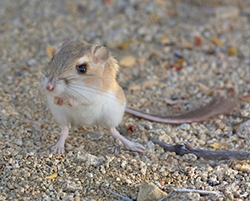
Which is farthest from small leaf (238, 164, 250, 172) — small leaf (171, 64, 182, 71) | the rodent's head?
small leaf (171, 64, 182, 71)

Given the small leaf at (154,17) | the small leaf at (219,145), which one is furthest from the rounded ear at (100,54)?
the small leaf at (154,17)

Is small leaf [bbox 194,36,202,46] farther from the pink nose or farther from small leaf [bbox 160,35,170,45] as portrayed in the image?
the pink nose

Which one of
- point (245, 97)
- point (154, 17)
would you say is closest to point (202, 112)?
point (245, 97)

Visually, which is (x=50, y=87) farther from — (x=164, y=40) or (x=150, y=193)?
(x=164, y=40)

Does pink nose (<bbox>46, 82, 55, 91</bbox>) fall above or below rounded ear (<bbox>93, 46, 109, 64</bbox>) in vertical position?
below

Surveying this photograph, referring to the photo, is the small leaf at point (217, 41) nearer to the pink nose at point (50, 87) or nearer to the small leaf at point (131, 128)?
the small leaf at point (131, 128)

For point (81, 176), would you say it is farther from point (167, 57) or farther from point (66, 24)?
point (66, 24)
